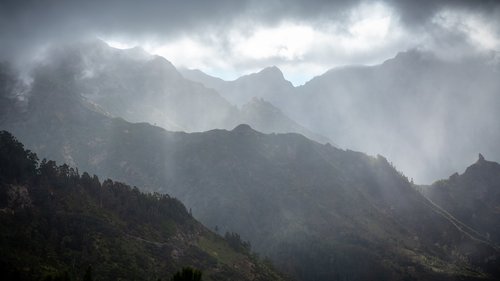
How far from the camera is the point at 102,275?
189 meters

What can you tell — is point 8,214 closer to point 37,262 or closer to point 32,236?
point 32,236

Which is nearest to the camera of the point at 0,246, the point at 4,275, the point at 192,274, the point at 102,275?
the point at 192,274

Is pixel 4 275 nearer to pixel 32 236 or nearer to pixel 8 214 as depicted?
pixel 32 236

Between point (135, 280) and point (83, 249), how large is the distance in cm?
2799

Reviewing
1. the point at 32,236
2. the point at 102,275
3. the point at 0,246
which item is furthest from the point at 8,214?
the point at 102,275

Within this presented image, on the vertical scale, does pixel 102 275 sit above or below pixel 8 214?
below

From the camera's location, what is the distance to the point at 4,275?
141m

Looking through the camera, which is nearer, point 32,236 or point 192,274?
point 192,274

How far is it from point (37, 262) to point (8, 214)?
42757mm

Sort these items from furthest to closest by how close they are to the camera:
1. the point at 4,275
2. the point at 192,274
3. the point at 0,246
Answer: the point at 0,246 → the point at 4,275 → the point at 192,274

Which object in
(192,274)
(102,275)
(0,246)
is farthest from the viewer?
(102,275)

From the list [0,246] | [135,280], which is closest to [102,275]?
[135,280]

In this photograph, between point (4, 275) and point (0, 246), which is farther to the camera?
point (0, 246)

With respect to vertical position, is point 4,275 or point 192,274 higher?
point 192,274
